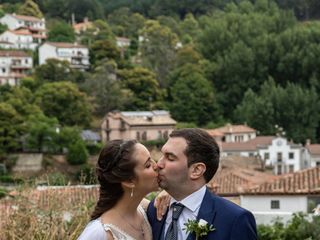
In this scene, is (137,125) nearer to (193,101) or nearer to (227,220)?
(193,101)

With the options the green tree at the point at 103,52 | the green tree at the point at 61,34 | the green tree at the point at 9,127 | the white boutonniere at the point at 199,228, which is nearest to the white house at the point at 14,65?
the green tree at the point at 103,52

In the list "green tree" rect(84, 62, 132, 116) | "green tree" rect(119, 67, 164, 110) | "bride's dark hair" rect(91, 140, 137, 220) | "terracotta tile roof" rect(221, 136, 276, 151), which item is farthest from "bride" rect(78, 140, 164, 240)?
"green tree" rect(119, 67, 164, 110)

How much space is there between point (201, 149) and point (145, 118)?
4165cm

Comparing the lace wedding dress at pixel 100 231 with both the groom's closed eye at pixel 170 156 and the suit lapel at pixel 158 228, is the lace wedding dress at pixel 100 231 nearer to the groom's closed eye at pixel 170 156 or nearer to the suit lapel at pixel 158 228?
the suit lapel at pixel 158 228

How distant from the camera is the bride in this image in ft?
10.2

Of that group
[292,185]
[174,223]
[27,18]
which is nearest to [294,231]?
[174,223]

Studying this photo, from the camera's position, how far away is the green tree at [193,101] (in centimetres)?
4688

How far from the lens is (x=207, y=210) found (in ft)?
9.85

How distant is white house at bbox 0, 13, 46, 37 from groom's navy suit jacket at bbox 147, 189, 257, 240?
2437 inches

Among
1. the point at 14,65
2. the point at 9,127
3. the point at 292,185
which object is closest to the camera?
the point at 292,185

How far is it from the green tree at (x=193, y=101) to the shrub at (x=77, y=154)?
7.93 m

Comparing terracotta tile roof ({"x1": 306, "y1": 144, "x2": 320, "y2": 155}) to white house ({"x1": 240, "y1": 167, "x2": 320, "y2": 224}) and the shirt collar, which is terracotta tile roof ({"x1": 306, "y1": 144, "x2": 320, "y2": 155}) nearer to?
white house ({"x1": 240, "y1": 167, "x2": 320, "y2": 224})

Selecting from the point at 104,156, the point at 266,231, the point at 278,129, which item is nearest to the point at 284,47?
the point at 278,129

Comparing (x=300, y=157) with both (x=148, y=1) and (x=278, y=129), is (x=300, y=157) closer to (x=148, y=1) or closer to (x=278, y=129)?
(x=278, y=129)
